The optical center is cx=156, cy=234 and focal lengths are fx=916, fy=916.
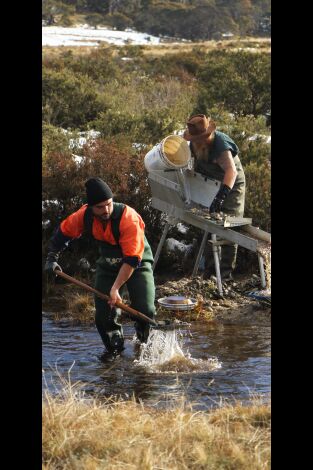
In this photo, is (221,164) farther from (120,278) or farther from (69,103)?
(69,103)

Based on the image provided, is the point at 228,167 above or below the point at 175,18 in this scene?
below

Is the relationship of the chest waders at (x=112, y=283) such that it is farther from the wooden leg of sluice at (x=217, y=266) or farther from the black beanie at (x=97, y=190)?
the wooden leg of sluice at (x=217, y=266)

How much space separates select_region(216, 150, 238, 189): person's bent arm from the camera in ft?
30.6

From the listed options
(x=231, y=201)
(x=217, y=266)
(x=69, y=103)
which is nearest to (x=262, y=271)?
(x=217, y=266)

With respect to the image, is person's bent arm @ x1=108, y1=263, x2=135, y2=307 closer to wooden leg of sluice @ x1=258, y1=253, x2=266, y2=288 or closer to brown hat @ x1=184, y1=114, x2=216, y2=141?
wooden leg of sluice @ x1=258, y1=253, x2=266, y2=288

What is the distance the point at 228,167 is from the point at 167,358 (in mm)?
2461

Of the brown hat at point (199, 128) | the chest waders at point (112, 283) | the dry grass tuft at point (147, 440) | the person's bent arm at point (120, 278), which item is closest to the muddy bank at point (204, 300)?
the chest waders at point (112, 283)

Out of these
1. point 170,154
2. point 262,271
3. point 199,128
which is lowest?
point 262,271

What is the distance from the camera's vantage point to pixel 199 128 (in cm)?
959

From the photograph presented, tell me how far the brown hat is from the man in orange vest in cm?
218
